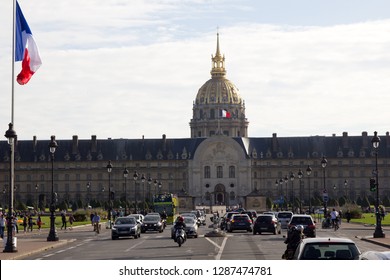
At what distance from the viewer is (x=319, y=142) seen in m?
176

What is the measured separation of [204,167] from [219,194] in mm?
5865

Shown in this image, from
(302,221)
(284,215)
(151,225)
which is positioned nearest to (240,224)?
(284,215)

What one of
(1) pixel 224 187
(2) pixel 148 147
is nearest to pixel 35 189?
(2) pixel 148 147

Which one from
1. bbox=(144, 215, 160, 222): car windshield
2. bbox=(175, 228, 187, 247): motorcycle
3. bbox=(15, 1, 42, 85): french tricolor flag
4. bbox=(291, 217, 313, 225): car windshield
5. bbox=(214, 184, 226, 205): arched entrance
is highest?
bbox=(15, 1, 42, 85): french tricolor flag

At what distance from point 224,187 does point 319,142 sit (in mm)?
18919

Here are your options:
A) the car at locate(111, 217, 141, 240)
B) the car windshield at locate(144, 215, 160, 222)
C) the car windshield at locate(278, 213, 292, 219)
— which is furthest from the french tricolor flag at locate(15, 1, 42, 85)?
the car windshield at locate(278, 213, 292, 219)

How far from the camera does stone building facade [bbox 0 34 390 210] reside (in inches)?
6767

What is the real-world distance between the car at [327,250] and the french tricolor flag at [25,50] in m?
21.0

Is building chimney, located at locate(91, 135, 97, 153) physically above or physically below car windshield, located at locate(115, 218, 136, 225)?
above

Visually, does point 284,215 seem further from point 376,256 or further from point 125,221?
point 376,256

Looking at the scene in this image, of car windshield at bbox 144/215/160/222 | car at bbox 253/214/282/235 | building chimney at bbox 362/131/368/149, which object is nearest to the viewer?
car at bbox 253/214/282/235

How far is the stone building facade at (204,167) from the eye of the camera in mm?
171875

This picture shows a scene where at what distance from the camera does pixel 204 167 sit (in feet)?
571

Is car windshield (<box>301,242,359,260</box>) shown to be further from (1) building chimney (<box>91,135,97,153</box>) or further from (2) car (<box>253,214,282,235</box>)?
(1) building chimney (<box>91,135,97,153</box>)
